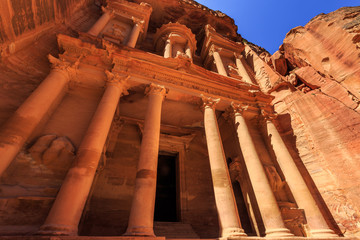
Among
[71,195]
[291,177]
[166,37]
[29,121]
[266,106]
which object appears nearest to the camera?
[71,195]

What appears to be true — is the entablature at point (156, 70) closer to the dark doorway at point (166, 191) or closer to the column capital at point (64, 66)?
the column capital at point (64, 66)

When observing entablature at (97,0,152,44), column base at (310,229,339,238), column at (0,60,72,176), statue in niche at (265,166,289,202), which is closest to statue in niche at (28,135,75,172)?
column at (0,60,72,176)

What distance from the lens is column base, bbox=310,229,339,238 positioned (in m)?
5.67

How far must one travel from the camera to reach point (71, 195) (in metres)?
4.43

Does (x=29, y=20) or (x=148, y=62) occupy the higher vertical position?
(x=29, y=20)

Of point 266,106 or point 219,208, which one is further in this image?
point 266,106

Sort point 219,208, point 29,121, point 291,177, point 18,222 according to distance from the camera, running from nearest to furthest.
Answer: point 18,222 → point 29,121 → point 219,208 → point 291,177

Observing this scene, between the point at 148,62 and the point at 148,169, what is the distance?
232 inches

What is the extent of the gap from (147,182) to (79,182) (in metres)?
1.96

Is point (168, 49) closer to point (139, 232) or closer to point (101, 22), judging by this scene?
point (101, 22)

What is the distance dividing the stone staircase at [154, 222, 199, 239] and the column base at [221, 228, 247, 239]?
7.50ft

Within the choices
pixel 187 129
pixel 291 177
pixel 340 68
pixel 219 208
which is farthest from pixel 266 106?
pixel 219 208

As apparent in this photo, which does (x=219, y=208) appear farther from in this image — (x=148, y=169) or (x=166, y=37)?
(x=166, y=37)

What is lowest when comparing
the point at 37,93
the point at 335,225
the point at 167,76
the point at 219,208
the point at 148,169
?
the point at 335,225
